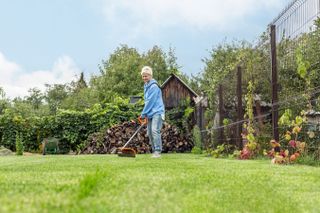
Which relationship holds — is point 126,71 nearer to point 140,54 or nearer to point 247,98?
point 140,54

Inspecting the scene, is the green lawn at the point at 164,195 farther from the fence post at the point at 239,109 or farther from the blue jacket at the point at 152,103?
the fence post at the point at 239,109

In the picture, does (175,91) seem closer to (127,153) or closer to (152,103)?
(127,153)

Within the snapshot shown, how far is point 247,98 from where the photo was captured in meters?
9.88

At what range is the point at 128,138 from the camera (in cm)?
→ 1895

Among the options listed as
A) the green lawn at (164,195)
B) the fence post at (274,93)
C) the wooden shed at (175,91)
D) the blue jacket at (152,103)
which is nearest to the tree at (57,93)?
the wooden shed at (175,91)

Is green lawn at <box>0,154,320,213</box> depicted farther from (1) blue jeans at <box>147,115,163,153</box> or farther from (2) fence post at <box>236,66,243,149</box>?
(2) fence post at <box>236,66,243,149</box>

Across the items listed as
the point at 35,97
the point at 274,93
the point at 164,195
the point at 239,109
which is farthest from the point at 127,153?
the point at 35,97

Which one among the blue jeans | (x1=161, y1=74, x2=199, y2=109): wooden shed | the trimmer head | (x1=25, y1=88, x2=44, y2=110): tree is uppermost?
(x1=25, y1=88, x2=44, y2=110): tree

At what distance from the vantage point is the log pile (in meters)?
18.8

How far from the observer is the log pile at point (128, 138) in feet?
61.6

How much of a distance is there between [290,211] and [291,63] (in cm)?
560

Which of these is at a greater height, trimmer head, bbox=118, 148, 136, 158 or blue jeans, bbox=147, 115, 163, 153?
blue jeans, bbox=147, 115, 163, 153

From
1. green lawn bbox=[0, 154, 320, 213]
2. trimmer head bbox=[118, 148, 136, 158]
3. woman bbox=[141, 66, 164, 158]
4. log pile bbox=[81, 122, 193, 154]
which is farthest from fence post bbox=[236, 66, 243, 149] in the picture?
log pile bbox=[81, 122, 193, 154]

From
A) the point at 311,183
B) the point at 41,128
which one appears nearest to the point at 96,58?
the point at 41,128
